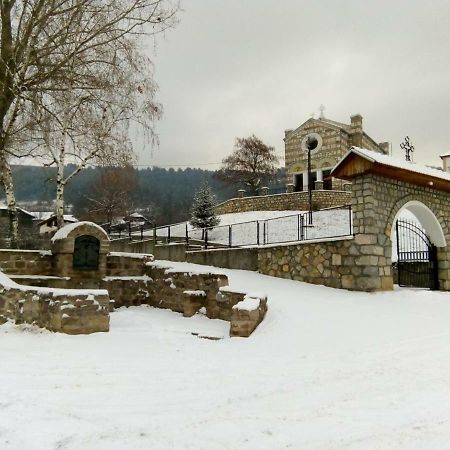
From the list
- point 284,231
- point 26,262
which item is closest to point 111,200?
point 284,231

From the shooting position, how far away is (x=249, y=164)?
46.6m

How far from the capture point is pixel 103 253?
1250 centimetres

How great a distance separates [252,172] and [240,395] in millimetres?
42537

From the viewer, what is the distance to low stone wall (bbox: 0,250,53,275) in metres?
11.2

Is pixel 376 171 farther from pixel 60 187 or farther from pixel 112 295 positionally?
pixel 60 187

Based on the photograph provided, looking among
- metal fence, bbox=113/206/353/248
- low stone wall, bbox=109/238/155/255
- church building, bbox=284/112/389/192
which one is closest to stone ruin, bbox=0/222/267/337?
metal fence, bbox=113/206/353/248

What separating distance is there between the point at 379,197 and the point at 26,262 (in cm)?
971

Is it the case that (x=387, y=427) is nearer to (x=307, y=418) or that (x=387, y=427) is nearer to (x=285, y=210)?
(x=307, y=418)

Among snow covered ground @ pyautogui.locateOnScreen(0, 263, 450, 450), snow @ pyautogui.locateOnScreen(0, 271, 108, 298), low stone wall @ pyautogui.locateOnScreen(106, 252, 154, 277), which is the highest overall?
low stone wall @ pyautogui.locateOnScreen(106, 252, 154, 277)

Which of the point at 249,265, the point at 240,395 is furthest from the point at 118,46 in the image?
the point at 240,395

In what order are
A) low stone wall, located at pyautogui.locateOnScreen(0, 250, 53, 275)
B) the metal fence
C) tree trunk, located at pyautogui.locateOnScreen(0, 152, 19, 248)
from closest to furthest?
low stone wall, located at pyautogui.locateOnScreen(0, 250, 53, 275) < tree trunk, located at pyautogui.locateOnScreen(0, 152, 19, 248) < the metal fence

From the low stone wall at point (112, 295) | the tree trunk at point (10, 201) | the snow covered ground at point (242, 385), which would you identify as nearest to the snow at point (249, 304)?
the low stone wall at point (112, 295)

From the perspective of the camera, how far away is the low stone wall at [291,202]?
27656 millimetres

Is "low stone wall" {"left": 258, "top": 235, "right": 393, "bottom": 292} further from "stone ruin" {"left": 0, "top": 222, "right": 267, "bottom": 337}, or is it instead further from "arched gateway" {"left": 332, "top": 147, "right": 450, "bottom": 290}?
"stone ruin" {"left": 0, "top": 222, "right": 267, "bottom": 337}
